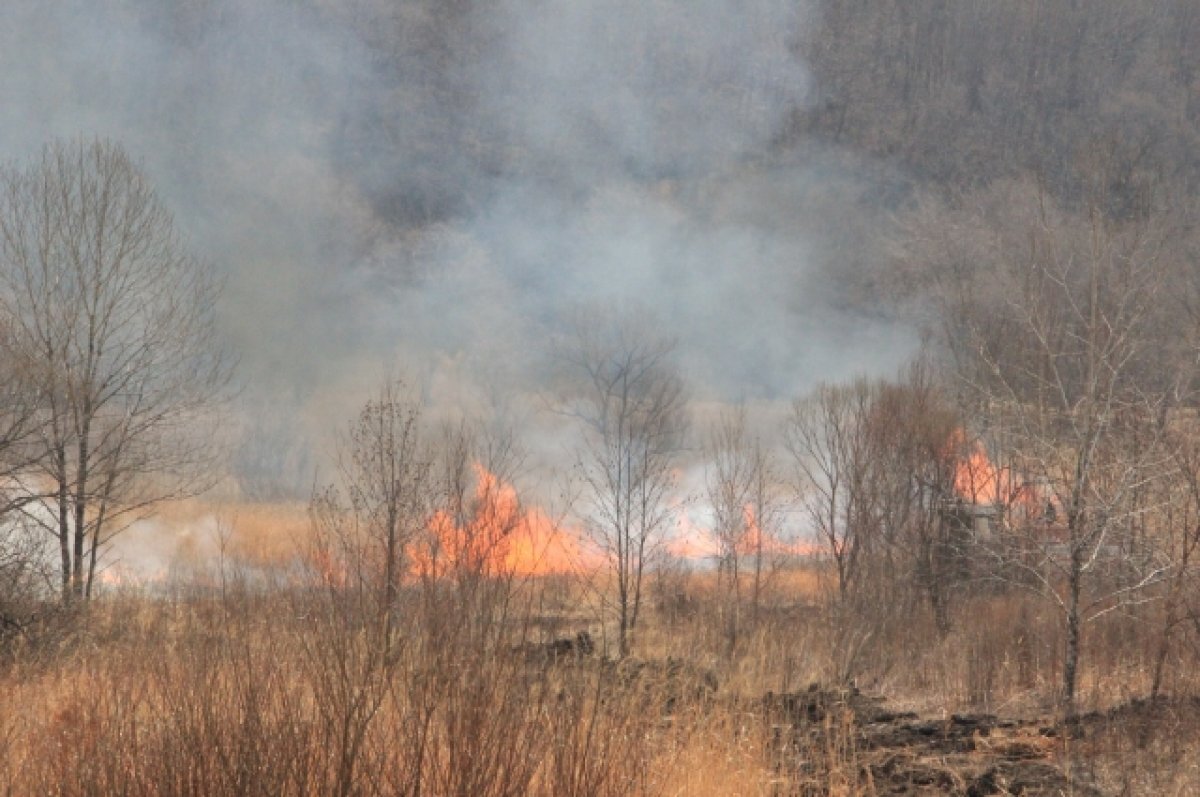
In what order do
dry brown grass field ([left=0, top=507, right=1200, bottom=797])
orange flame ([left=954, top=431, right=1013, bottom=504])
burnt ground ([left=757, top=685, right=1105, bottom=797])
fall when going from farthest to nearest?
orange flame ([left=954, top=431, right=1013, bottom=504]) → burnt ground ([left=757, top=685, right=1105, bottom=797]) → dry brown grass field ([left=0, top=507, right=1200, bottom=797])

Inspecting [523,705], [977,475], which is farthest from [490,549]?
[977,475]

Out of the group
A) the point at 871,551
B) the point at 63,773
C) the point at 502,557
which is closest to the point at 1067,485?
the point at 502,557

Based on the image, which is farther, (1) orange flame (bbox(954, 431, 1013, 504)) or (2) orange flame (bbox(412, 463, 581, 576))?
(1) orange flame (bbox(954, 431, 1013, 504))

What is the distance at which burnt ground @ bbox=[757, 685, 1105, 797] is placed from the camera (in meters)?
8.52

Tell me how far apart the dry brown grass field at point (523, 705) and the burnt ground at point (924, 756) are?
0.05 metres

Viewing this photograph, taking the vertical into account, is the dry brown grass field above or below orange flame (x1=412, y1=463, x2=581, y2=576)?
below

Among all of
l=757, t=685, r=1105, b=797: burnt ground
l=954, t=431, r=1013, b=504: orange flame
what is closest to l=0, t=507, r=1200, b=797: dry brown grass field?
l=757, t=685, r=1105, b=797: burnt ground

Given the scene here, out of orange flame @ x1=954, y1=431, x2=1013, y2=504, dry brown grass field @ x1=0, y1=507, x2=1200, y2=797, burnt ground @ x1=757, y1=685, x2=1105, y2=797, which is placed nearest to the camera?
dry brown grass field @ x1=0, y1=507, x2=1200, y2=797

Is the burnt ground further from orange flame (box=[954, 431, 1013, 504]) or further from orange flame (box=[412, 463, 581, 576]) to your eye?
orange flame (box=[954, 431, 1013, 504])

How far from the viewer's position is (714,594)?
25.1m

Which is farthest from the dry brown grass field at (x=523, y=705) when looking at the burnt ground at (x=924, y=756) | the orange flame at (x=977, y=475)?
the orange flame at (x=977, y=475)

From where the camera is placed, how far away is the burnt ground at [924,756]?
852 centimetres

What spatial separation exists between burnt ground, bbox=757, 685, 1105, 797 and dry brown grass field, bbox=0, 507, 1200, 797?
0.15 feet

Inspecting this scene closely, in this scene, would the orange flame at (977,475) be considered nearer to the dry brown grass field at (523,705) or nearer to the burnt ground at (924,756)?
the dry brown grass field at (523,705)
